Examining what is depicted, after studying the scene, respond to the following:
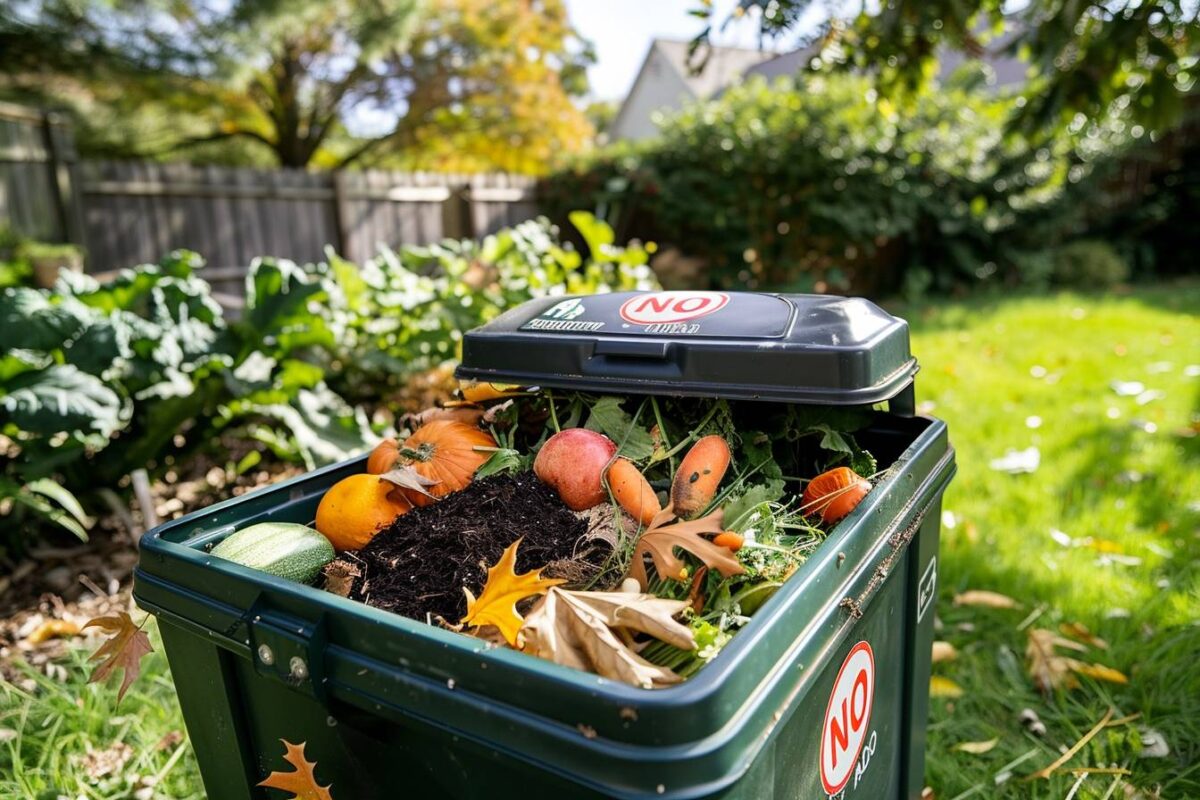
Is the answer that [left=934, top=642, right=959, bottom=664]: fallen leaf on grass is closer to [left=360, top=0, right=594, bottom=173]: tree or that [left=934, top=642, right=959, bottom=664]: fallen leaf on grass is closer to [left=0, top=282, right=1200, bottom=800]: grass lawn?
[left=0, top=282, right=1200, bottom=800]: grass lawn

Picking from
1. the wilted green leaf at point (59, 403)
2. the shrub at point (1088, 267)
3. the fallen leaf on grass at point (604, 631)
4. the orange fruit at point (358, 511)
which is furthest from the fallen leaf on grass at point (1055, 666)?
the shrub at point (1088, 267)

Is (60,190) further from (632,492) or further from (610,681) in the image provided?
(610,681)

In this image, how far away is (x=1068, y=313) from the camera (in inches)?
275

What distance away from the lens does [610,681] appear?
72 cm

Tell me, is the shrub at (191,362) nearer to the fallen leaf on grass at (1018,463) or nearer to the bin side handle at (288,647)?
the bin side handle at (288,647)

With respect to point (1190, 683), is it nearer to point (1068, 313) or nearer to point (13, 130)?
point (1068, 313)

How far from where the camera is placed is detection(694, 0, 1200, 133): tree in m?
2.45

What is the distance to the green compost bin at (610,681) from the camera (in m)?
0.73

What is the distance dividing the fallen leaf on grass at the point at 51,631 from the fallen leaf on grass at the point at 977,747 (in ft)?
7.78

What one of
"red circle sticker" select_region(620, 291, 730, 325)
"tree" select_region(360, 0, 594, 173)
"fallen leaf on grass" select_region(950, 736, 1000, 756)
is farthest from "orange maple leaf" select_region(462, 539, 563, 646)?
"tree" select_region(360, 0, 594, 173)

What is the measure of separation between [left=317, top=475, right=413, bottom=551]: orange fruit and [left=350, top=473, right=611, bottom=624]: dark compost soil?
5 centimetres

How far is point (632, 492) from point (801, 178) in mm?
6779

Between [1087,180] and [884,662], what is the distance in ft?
35.1

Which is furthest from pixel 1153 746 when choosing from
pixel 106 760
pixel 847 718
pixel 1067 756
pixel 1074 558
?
pixel 106 760
